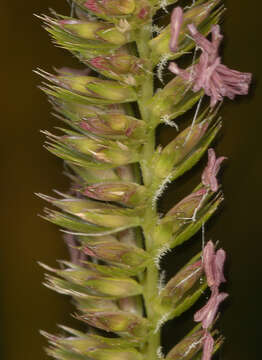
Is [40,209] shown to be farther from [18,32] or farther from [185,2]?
[185,2]

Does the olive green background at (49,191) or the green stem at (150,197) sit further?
the olive green background at (49,191)

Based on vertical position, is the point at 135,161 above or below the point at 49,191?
above

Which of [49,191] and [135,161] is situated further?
[49,191]

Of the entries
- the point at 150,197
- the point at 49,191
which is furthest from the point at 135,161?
the point at 49,191

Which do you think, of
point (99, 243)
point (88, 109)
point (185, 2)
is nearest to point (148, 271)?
point (99, 243)

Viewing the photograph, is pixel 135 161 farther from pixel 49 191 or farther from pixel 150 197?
pixel 49 191
